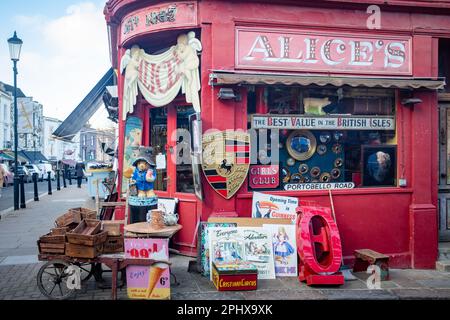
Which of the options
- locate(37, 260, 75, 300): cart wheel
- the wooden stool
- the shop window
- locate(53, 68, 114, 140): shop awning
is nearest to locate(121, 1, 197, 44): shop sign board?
the shop window

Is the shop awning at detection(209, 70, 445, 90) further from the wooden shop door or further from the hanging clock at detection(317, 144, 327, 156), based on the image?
the wooden shop door

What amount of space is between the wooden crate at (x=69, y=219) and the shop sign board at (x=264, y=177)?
2.92 metres

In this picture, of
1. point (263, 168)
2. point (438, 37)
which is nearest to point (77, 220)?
point (263, 168)

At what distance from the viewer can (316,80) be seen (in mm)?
6680

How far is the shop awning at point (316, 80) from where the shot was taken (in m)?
6.49

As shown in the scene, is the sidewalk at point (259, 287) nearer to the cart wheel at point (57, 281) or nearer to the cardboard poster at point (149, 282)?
the cart wheel at point (57, 281)

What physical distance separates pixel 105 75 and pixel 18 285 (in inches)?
267

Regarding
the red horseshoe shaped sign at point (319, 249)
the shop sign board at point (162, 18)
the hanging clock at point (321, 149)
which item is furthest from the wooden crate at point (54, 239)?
the hanging clock at point (321, 149)

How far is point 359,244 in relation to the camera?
285 inches

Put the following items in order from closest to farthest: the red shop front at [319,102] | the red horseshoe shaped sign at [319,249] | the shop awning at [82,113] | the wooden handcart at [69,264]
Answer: the wooden handcart at [69,264] → the red horseshoe shaped sign at [319,249] → the red shop front at [319,102] → the shop awning at [82,113]

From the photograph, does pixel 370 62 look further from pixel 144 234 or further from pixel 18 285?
pixel 18 285

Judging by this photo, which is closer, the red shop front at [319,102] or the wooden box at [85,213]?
the wooden box at [85,213]

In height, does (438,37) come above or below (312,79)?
above

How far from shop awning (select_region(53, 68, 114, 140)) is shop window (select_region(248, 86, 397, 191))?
5.12m
